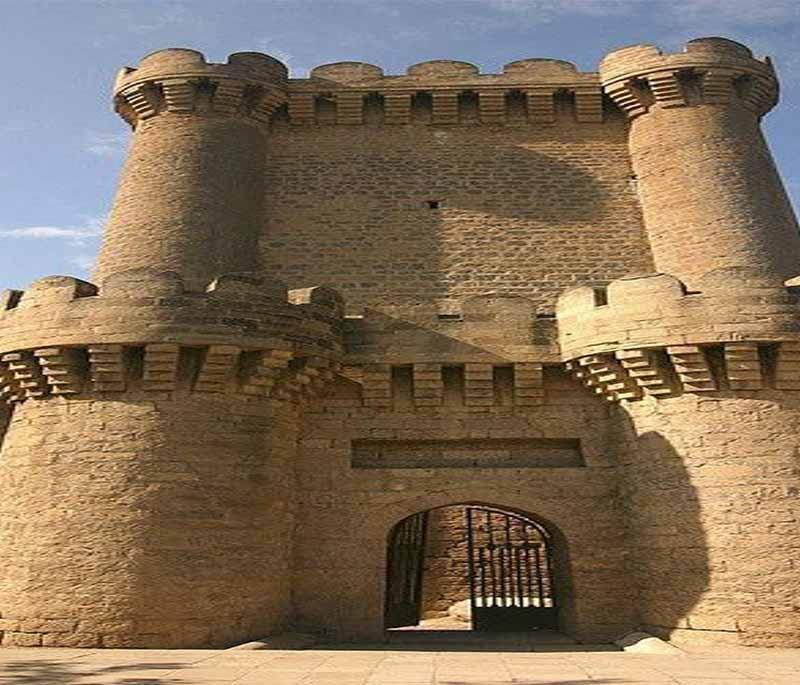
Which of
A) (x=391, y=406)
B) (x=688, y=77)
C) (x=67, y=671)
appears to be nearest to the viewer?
(x=67, y=671)

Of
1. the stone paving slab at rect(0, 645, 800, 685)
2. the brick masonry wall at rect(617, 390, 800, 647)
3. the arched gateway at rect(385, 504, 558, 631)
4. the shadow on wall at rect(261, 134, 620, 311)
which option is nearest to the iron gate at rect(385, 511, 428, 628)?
the arched gateway at rect(385, 504, 558, 631)

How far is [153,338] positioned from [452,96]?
29.2ft

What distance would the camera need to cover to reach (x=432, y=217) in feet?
43.8

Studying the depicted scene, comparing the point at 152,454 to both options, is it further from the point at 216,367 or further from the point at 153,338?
the point at 153,338

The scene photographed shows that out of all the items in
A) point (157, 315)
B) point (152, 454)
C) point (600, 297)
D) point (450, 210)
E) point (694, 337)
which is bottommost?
point (152, 454)

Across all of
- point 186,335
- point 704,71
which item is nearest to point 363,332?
point 186,335

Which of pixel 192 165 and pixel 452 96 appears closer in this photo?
pixel 192 165

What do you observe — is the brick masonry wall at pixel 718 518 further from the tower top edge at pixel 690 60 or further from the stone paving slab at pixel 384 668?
the tower top edge at pixel 690 60

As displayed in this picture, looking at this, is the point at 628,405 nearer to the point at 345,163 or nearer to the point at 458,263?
the point at 458,263

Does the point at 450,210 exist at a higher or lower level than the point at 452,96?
lower

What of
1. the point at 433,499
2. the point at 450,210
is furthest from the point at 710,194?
the point at 433,499

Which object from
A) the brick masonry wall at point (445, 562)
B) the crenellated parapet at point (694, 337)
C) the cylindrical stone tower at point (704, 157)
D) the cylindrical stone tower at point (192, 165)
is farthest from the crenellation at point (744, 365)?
the brick masonry wall at point (445, 562)

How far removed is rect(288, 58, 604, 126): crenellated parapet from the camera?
14.4 metres

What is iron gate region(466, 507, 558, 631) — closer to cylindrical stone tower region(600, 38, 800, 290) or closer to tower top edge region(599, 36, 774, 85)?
cylindrical stone tower region(600, 38, 800, 290)
